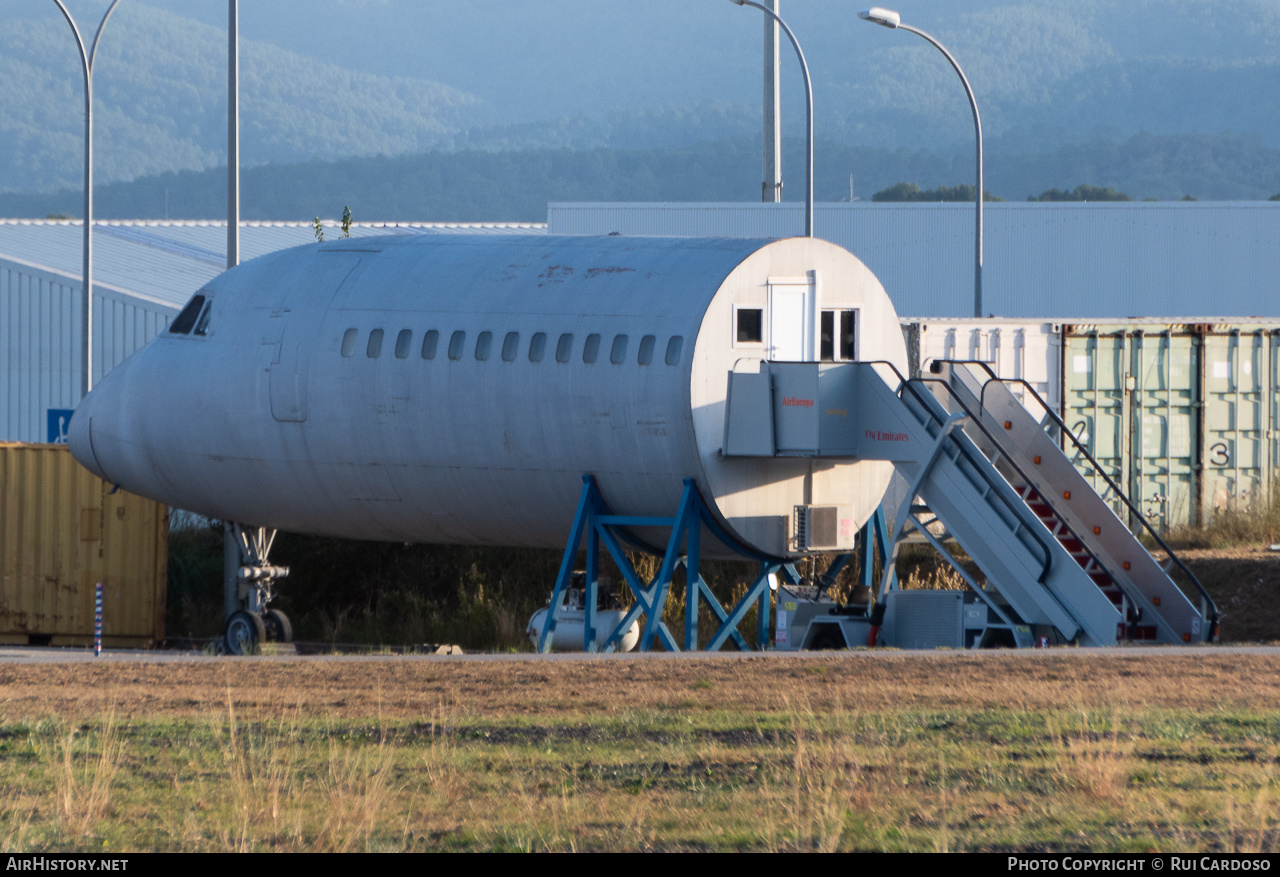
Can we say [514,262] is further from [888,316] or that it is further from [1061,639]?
[1061,639]

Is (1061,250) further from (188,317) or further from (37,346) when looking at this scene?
Answer: (188,317)

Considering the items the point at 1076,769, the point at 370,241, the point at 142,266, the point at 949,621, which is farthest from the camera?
the point at 142,266

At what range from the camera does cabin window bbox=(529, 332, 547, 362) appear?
23.2 m

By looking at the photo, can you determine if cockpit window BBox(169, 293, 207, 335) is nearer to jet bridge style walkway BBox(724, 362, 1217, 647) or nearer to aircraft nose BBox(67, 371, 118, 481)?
aircraft nose BBox(67, 371, 118, 481)

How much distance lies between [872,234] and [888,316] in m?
41.7

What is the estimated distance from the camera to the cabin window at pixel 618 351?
22672mm

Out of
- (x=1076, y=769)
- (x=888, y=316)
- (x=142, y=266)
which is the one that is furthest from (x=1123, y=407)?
(x=142, y=266)

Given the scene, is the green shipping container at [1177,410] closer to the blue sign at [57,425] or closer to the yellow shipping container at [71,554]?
the yellow shipping container at [71,554]

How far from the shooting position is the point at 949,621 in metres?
22.8

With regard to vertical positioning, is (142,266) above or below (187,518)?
above

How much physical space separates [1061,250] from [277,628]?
46.9 meters

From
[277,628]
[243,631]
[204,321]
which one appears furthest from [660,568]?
[204,321]

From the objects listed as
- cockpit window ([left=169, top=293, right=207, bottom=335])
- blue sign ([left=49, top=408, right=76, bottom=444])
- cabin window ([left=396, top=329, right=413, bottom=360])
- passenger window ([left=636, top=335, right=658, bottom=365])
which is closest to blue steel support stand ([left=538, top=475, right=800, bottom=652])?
passenger window ([left=636, top=335, right=658, bottom=365])

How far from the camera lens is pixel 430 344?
23953 millimetres
